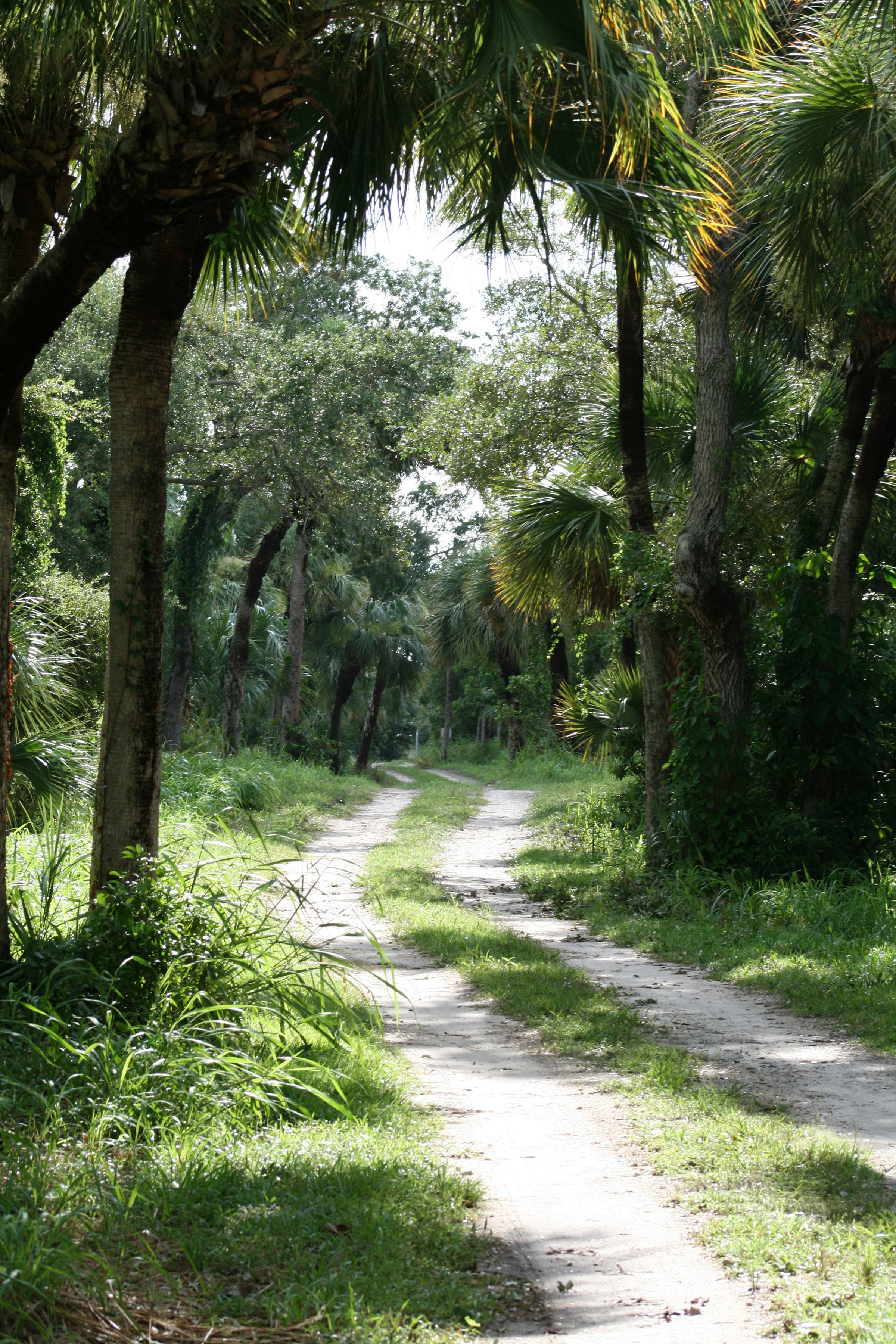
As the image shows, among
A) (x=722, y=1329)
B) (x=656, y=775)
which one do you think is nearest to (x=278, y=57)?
(x=722, y=1329)

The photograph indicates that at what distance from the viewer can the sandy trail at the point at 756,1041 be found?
4.76m

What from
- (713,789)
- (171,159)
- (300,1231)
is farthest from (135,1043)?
(713,789)

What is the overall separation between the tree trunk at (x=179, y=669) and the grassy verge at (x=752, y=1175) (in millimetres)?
15469

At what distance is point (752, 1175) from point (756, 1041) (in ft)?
6.85

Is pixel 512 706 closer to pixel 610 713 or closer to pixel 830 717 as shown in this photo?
pixel 610 713

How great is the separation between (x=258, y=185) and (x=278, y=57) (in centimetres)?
124

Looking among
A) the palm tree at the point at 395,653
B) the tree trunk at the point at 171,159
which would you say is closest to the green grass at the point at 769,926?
the tree trunk at the point at 171,159

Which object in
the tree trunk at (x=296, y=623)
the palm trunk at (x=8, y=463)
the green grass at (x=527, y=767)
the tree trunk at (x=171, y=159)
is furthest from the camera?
the green grass at (x=527, y=767)

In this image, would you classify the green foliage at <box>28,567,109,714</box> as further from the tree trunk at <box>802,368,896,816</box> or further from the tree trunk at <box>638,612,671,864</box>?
the tree trunk at <box>802,368,896,816</box>

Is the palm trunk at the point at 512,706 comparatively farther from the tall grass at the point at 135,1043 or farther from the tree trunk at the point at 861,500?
the tall grass at the point at 135,1043

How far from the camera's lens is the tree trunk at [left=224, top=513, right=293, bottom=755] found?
2319cm

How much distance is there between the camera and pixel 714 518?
35.0ft

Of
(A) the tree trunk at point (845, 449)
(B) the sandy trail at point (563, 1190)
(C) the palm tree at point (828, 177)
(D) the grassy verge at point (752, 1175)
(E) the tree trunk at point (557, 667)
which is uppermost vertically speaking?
(C) the palm tree at point (828, 177)

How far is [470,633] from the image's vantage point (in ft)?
109
